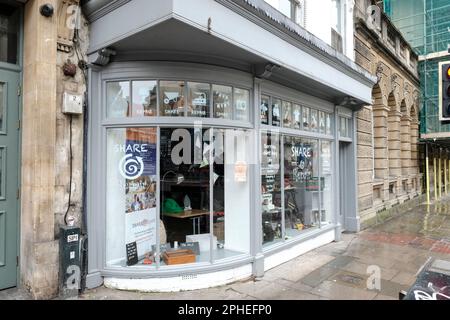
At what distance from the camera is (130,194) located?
5109mm

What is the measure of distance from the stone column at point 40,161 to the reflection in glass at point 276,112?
11.7 ft

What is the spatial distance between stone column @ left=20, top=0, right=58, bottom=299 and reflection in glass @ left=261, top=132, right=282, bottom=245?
131 inches

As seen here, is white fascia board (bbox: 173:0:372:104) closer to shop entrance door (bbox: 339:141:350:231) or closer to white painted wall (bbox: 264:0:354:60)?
white painted wall (bbox: 264:0:354:60)

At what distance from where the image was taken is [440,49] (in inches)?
633

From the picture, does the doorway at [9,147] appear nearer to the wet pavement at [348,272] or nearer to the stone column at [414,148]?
the wet pavement at [348,272]

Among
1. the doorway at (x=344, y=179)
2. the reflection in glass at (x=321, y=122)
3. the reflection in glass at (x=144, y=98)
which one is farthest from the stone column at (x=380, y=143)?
the reflection in glass at (x=144, y=98)

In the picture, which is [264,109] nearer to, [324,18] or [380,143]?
[324,18]

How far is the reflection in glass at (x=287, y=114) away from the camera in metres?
6.46

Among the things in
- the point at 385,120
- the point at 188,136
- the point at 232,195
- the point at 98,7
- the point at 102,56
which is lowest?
the point at 232,195

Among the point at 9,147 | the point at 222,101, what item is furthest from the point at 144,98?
the point at 9,147

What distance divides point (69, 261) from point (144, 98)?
7.93ft

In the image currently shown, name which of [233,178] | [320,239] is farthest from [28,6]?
[320,239]

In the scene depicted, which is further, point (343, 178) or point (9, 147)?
point (343, 178)

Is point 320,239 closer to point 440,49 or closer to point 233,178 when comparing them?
point 233,178
